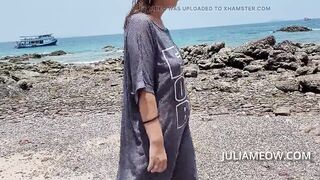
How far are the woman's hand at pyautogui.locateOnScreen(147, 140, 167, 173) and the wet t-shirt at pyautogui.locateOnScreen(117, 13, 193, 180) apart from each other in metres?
0.05

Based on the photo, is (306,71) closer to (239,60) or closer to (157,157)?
(239,60)

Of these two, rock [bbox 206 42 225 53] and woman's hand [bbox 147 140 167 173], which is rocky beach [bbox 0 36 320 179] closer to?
woman's hand [bbox 147 140 167 173]

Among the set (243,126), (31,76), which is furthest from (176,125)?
(31,76)

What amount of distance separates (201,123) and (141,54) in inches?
279

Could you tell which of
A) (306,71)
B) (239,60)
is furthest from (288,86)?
(239,60)

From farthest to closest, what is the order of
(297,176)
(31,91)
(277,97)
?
(31,91) → (277,97) → (297,176)

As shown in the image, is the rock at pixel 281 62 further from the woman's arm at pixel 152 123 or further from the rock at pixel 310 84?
the woman's arm at pixel 152 123

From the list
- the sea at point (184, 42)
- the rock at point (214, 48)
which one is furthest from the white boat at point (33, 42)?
the rock at point (214, 48)

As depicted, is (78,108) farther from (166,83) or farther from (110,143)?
(166,83)

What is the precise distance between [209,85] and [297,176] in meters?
9.39

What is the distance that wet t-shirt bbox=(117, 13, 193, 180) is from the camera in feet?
6.21

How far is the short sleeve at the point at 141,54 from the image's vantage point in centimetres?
188

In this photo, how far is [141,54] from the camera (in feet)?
6.19

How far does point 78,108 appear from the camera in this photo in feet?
40.7
